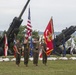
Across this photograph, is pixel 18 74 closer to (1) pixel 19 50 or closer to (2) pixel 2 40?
(1) pixel 19 50

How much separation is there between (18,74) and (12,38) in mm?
23545

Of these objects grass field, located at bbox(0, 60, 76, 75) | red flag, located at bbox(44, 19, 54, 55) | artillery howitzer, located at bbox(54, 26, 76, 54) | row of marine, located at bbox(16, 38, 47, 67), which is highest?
artillery howitzer, located at bbox(54, 26, 76, 54)

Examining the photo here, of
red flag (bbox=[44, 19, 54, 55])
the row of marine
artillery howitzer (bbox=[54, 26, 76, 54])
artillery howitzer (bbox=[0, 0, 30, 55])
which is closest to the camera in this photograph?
the row of marine

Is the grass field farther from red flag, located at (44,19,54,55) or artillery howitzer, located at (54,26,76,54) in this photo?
artillery howitzer, located at (54,26,76,54)

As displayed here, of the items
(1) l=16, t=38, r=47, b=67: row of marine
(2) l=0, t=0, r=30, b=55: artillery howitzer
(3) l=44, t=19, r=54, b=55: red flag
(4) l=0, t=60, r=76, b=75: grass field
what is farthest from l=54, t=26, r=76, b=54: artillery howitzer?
(4) l=0, t=60, r=76, b=75: grass field

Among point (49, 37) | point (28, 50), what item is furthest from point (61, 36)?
point (28, 50)

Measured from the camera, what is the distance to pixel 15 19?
1478 inches

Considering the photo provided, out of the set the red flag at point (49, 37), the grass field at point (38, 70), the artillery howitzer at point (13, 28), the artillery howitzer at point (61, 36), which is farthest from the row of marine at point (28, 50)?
the artillery howitzer at point (61, 36)

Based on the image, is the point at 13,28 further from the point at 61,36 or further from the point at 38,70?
the point at 38,70

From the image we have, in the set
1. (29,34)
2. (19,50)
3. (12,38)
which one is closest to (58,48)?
(12,38)

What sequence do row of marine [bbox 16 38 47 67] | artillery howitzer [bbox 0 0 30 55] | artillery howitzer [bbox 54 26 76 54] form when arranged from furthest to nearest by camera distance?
artillery howitzer [bbox 54 26 76 54] → artillery howitzer [bbox 0 0 30 55] → row of marine [bbox 16 38 47 67]

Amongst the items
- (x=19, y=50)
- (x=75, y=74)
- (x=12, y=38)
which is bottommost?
(x=75, y=74)

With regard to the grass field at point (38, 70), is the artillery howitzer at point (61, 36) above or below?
above

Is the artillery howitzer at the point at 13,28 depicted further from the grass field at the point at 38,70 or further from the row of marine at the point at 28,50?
the grass field at the point at 38,70
